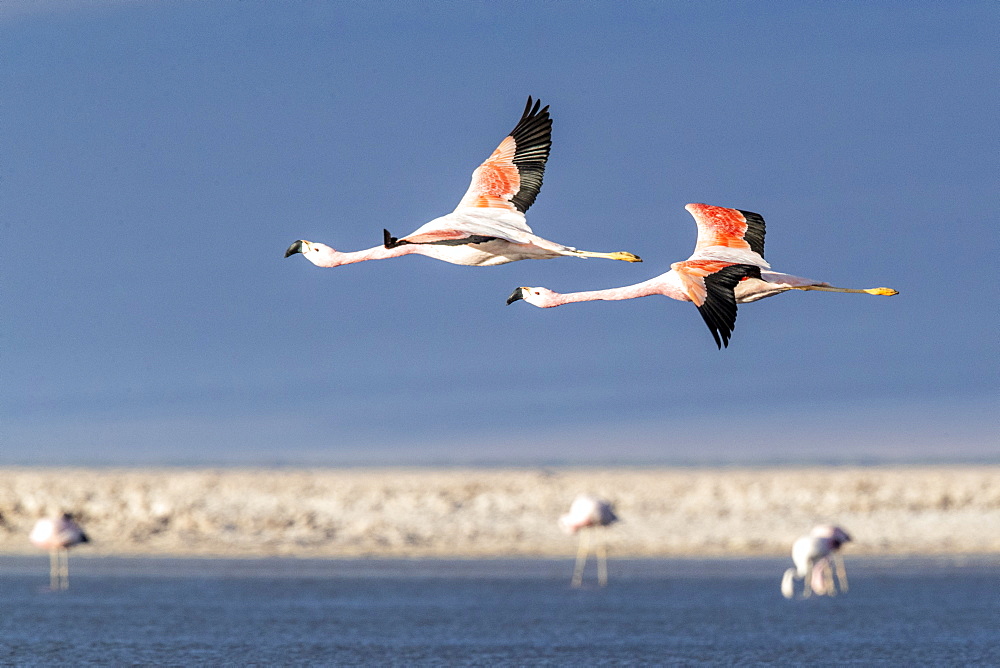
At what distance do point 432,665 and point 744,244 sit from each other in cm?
1117

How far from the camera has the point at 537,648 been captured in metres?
23.7

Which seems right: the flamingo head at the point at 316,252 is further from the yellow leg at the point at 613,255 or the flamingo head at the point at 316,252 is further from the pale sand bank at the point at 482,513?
the pale sand bank at the point at 482,513

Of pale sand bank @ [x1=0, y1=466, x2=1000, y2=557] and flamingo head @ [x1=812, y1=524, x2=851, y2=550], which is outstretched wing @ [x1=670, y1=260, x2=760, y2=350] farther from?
pale sand bank @ [x1=0, y1=466, x2=1000, y2=557]

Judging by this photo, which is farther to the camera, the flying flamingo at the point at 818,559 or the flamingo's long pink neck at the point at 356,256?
the flying flamingo at the point at 818,559

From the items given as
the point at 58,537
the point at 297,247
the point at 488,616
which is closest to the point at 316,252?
the point at 297,247

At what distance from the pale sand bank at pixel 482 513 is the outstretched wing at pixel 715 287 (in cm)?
2800

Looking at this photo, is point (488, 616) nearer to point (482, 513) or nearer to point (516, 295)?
point (516, 295)

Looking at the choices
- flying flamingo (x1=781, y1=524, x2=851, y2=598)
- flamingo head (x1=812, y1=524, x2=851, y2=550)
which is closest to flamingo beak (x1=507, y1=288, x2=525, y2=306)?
flying flamingo (x1=781, y1=524, x2=851, y2=598)

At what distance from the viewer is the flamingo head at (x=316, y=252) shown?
12406 millimetres

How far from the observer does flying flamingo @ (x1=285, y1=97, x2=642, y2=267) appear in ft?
36.6

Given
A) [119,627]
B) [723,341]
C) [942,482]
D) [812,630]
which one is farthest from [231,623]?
[942,482]

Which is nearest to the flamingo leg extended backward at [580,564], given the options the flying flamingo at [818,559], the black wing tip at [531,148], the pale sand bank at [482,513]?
the pale sand bank at [482,513]

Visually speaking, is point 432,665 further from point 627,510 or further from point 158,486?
point 158,486

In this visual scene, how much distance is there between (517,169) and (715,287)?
3.29m
